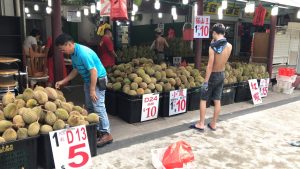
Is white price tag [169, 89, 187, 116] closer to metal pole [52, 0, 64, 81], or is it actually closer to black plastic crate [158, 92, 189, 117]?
black plastic crate [158, 92, 189, 117]

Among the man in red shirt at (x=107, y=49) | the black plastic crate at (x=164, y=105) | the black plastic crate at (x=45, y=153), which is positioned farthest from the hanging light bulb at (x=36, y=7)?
the black plastic crate at (x=45, y=153)

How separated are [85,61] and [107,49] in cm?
399

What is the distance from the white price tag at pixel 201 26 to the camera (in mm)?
6707

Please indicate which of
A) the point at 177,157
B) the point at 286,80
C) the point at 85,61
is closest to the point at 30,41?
the point at 85,61

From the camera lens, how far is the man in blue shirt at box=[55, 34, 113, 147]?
401cm

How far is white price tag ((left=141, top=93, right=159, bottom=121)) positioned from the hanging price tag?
6.30 feet

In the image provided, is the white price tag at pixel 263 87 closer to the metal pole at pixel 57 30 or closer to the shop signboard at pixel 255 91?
the shop signboard at pixel 255 91

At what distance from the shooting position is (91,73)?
406 centimetres

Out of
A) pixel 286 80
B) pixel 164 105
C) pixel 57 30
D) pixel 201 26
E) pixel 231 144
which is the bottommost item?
pixel 231 144

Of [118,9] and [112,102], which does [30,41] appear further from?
[118,9]

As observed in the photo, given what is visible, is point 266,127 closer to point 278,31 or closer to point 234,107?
point 234,107

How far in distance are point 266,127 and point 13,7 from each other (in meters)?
7.42

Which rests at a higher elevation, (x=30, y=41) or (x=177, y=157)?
(x=30, y=41)

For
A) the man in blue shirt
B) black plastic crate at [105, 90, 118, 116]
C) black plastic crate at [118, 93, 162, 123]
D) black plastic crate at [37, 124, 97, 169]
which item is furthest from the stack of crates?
black plastic crate at [37, 124, 97, 169]
